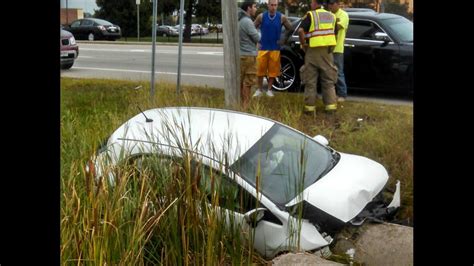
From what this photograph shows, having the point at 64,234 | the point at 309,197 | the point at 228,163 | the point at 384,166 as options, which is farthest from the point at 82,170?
the point at 384,166

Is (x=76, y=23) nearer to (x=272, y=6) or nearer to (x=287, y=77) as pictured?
(x=272, y=6)

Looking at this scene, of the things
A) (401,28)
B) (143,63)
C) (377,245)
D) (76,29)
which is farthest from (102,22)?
(377,245)

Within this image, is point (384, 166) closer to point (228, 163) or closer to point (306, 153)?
point (306, 153)

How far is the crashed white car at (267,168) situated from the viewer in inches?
146

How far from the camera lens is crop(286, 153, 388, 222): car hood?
3.94m

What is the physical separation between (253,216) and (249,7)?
1484mm

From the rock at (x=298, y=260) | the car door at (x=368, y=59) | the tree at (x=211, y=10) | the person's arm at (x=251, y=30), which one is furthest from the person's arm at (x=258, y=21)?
the rock at (x=298, y=260)

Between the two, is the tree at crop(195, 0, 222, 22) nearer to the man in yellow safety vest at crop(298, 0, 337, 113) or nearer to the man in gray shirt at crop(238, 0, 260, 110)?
the man in gray shirt at crop(238, 0, 260, 110)

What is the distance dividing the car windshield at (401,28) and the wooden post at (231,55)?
1.01 metres

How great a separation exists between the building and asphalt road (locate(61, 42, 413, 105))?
0.44 metres

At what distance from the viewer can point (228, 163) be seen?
3.69m

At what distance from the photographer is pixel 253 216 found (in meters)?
3.63
